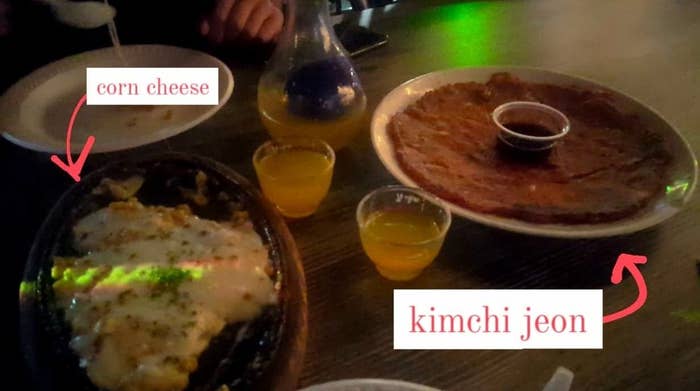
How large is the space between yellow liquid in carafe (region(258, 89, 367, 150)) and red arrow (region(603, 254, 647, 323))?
17.4 inches

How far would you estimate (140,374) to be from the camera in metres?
0.61

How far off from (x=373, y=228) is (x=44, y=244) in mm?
403

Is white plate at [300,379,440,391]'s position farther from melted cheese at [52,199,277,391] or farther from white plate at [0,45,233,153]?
white plate at [0,45,233,153]

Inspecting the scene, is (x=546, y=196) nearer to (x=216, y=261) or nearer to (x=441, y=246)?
(x=441, y=246)

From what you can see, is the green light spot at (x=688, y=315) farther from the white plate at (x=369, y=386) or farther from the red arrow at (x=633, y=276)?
the white plate at (x=369, y=386)

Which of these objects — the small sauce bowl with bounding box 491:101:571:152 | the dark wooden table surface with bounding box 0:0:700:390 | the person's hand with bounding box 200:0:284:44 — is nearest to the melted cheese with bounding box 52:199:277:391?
the dark wooden table surface with bounding box 0:0:700:390

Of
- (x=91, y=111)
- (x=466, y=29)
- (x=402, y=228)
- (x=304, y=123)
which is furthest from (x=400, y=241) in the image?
(x=466, y=29)

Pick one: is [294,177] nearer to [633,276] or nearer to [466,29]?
[633,276]

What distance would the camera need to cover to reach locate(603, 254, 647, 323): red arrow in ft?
2.50

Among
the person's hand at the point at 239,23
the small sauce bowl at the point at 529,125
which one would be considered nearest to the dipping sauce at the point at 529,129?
the small sauce bowl at the point at 529,125

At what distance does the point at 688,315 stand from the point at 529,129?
387 millimetres

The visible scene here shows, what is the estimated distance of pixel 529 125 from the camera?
1.04 m

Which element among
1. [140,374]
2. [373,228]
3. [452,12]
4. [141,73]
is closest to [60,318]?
[140,374]

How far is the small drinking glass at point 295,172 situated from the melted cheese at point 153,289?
100 millimetres
